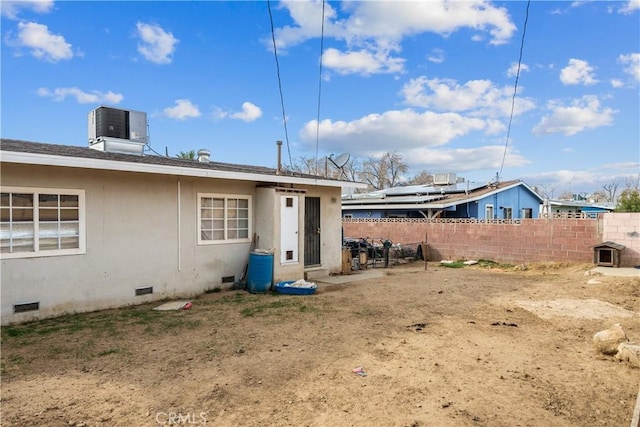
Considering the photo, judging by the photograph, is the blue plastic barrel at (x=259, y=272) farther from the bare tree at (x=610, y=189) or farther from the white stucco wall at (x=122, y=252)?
the bare tree at (x=610, y=189)

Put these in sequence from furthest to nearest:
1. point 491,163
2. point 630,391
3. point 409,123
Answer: point 491,163 → point 409,123 → point 630,391

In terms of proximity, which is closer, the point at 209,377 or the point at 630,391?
the point at 630,391

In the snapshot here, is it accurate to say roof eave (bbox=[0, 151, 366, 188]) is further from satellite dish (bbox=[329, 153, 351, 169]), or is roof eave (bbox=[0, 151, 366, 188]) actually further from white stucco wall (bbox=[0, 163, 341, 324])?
satellite dish (bbox=[329, 153, 351, 169])

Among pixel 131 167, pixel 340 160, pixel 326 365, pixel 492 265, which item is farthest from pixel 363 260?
pixel 326 365

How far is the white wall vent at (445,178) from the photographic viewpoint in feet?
66.0

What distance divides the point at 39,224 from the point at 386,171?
38.5m

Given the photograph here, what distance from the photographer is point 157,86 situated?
45.1ft

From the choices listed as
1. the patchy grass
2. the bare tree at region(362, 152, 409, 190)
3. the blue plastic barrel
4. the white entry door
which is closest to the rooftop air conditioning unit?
the white entry door

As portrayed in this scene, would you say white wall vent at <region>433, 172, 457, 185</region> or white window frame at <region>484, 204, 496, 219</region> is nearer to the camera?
white window frame at <region>484, 204, 496, 219</region>

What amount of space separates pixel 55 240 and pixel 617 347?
27.4 feet

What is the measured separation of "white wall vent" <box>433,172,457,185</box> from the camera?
20.1 meters

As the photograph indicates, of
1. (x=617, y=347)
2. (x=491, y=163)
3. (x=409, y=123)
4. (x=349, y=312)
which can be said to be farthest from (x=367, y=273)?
(x=491, y=163)

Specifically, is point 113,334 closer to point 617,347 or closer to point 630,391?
point 630,391

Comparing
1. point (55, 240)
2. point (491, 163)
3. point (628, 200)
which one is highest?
point (491, 163)
